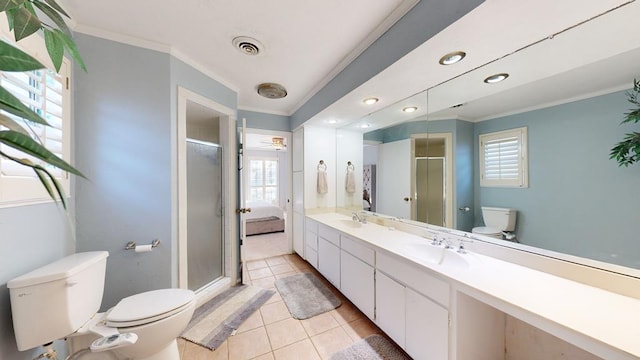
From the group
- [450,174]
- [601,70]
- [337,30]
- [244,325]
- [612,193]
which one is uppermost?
[337,30]

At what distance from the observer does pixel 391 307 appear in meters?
1.68

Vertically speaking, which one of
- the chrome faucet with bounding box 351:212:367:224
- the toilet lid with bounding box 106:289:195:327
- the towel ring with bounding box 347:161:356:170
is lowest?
the toilet lid with bounding box 106:289:195:327

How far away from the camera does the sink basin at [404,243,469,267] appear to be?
61.3 inches

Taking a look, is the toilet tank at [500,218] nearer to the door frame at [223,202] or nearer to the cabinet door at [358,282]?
the cabinet door at [358,282]

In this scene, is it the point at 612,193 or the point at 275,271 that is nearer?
the point at 612,193

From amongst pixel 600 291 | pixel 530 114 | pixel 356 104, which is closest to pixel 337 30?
pixel 356 104

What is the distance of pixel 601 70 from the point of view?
1.25 meters

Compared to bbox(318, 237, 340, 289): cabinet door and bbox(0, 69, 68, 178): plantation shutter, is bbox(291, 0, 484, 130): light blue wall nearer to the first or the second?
bbox(318, 237, 340, 289): cabinet door

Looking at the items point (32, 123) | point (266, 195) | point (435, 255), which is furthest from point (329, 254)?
point (266, 195)

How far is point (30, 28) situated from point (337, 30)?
5.02 ft

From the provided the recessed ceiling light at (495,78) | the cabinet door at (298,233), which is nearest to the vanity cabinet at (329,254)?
the cabinet door at (298,233)

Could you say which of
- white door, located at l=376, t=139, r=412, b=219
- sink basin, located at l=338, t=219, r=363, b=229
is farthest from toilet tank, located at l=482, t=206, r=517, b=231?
sink basin, located at l=338, t=219, r=363, b=229

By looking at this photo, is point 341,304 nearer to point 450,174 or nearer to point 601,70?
point 450,174

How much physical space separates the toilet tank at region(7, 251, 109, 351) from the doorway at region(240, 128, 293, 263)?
55.2 inches
